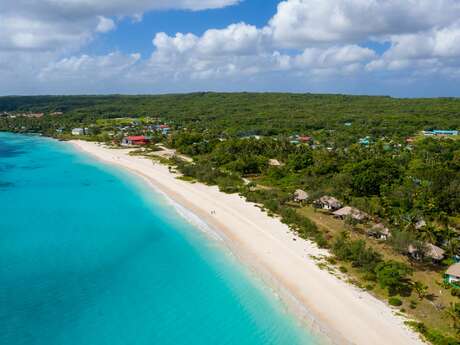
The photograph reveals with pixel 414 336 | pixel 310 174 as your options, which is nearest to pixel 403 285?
pixel 414 336

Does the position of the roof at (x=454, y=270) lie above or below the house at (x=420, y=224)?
below

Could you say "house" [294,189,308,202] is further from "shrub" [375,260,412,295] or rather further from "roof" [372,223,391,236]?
"shrub" [375,260,412,295]

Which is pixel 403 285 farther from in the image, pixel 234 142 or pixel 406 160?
pixel 234 142

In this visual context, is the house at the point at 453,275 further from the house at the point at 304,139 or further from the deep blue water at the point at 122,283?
the house at the point at 304,139

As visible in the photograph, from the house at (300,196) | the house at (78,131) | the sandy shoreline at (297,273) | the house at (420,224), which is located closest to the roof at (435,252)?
the house at (420,224)

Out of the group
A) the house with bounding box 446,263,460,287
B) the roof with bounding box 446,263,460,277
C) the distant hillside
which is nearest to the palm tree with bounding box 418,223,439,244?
the roof with bounding box 446,263,460,277

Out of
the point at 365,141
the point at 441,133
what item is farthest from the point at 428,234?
the point at 441,133
